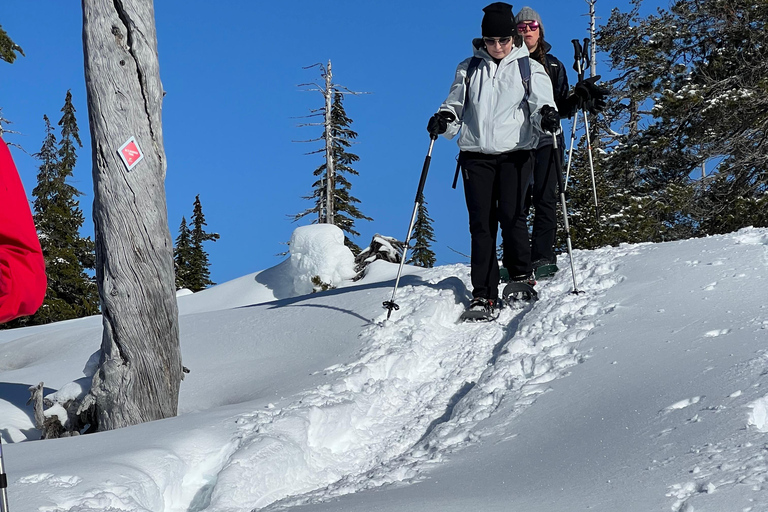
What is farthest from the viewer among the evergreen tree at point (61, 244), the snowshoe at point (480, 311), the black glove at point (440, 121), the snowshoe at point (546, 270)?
the evergreen tree at point (61, 244)

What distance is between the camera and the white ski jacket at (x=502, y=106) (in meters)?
5.59

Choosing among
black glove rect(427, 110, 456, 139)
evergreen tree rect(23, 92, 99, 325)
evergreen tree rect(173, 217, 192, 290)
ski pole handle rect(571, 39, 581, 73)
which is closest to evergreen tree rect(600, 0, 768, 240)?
ski pole handle rect(571, 39, 581, 73)

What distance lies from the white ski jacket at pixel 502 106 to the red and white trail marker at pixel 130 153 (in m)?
2.65

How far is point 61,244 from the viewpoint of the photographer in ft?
82.8

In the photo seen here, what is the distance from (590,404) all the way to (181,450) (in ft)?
7.41

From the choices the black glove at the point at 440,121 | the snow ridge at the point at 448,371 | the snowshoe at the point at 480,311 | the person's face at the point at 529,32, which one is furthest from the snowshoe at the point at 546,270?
the person's face at the point at 529,32

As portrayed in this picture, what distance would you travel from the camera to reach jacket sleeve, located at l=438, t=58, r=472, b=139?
5.79 metres

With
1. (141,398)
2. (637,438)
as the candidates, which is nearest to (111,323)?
(141,398)

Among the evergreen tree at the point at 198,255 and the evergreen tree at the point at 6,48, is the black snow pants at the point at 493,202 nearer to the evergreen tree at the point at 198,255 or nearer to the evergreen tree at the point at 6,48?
the evergreen tree at the point at 6,48

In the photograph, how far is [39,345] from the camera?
829 cm

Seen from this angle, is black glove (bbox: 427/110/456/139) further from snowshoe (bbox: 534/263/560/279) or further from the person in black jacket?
snowshoe (bbox: 534/263/560/279)

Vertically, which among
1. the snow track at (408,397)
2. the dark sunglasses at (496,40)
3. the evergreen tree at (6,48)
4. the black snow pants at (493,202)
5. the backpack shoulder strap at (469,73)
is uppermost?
the evergreen tree at (6,48)

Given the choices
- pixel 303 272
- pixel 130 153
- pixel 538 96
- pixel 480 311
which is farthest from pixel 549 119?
pixel 303 272

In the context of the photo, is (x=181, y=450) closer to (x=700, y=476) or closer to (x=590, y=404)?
(x=590, y=404)
